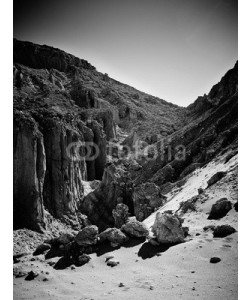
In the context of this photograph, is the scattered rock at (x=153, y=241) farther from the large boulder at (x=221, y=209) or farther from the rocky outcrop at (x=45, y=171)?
the rocky outcrop at (x=45, y=171)

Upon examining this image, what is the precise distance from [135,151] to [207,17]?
40216 millimetres

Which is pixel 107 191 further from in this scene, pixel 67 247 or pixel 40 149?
pixel 67 247

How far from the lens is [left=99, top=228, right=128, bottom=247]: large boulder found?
10164 millimetres

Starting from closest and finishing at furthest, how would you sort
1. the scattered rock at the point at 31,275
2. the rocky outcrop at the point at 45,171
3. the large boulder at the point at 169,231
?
the scattered rock at the point at 31,275 < the large boulder at the point at 169,231 < the rocky outcrop at the point at 45,171

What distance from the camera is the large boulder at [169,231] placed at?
9.27 m

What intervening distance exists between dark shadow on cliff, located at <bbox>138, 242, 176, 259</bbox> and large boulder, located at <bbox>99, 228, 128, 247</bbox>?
4.04 ft

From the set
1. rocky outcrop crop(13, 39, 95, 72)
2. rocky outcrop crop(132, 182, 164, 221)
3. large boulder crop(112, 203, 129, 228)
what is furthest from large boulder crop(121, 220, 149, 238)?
rocky outcrop crop(13, 39, 95, 72)

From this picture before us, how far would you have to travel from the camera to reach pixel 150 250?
9.16 m

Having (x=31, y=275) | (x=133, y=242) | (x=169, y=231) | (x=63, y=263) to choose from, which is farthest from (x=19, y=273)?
(x=169, y=231)

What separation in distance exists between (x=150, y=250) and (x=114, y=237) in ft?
6.68

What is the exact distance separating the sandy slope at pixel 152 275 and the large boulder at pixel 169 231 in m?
0.44

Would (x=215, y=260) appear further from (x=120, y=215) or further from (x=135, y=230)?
(x=120, y=215)

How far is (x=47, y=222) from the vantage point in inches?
865

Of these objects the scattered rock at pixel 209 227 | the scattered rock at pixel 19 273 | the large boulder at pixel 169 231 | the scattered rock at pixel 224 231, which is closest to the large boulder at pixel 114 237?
the large boulder at pixel 169 231
